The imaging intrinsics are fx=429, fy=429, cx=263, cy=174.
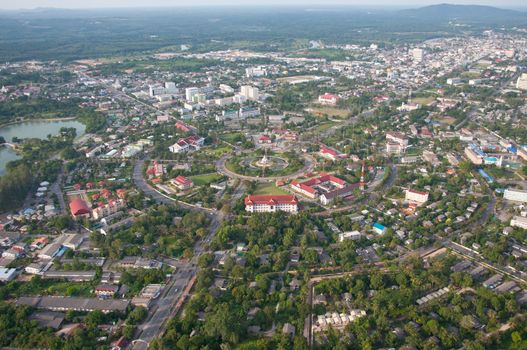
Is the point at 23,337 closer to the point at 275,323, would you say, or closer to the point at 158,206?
the point at 275,323

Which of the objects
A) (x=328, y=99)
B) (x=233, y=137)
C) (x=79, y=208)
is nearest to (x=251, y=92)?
(x=328, y=99)

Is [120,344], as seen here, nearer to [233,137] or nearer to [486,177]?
[486,177]

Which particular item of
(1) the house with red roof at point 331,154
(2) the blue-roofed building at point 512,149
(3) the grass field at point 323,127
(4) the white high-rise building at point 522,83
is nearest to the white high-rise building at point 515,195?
(2) the blue-roofed building at point 512,149

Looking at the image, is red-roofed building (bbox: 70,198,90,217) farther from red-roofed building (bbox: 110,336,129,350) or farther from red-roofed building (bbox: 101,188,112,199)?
red-roofed building (bbox: 110,336,129,350)

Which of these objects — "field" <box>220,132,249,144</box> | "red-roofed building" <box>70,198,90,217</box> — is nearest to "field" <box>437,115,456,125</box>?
"field" <box>220,132,249,144</box>

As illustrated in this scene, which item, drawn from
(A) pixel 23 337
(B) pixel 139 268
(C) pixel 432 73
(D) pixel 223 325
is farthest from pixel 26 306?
(C) pixel 432 73

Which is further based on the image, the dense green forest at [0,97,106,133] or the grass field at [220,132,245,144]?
the dense green forest at [0,97,106,133]

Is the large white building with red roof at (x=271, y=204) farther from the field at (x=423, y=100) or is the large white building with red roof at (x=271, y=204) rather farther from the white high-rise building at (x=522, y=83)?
the white high-rise building at (x=522, y=83)
